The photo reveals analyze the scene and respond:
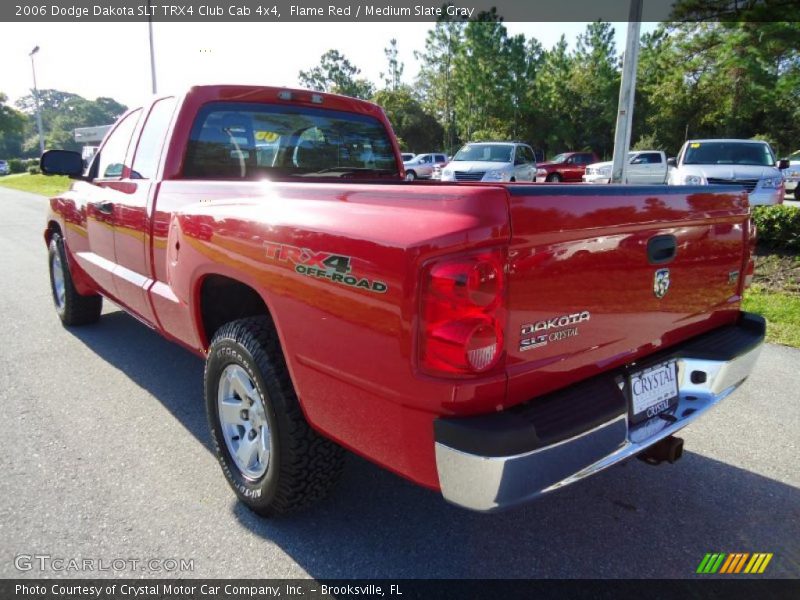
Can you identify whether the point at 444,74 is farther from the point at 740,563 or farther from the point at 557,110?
the point at 740,563

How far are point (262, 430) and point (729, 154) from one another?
12.6 meters

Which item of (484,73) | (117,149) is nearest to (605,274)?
(117,149)

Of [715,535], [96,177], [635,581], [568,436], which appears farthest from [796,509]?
[96,177]

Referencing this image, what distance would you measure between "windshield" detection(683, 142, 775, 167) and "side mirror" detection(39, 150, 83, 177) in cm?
1172

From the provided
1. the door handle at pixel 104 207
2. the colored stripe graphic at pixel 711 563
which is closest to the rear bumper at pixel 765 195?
the colored stripe graphic at pixel 711 563

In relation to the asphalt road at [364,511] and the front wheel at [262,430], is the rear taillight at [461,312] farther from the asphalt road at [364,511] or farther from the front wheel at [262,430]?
the asphalt road at [364,511]

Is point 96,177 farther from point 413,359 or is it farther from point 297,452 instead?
point 413,359

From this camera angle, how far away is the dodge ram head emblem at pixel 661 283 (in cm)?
220

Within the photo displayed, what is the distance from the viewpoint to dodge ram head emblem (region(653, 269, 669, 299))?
220 cm

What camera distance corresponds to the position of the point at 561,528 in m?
2.50

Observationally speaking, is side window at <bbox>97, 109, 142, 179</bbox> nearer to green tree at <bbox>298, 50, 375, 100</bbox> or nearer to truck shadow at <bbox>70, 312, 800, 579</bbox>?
truck shadow at <bbox>70, 312, 800, 579</bbox>

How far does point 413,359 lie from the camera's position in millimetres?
1703

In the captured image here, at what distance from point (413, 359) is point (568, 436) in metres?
0.56

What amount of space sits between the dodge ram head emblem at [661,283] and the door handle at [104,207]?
3347mm
